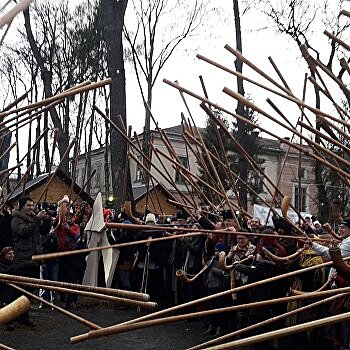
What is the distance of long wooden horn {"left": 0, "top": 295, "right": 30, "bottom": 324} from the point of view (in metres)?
1.60

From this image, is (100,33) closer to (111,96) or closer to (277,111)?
(111,96)

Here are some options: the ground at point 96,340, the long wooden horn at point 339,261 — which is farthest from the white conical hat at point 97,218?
the long wooden horn at point 339,261

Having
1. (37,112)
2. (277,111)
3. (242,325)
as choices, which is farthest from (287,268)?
(37,112)

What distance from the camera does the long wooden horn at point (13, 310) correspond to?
5.26 feet

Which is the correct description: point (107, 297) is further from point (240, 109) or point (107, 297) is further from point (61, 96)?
point (240, 109)

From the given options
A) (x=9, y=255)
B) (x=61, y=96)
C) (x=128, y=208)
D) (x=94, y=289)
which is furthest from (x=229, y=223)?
(x=94, y=289)

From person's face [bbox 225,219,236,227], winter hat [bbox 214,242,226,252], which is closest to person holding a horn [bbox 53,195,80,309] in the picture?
winter hat [bbox 214,242,226,252]

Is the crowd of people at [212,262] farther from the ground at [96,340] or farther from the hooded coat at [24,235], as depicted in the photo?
the ground at [96,340]

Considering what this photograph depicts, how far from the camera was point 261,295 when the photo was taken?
7.23 m

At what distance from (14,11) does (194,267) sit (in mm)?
7120

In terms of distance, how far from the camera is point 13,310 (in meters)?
1.64

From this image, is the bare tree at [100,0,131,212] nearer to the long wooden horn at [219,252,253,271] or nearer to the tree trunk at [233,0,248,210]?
the tree trunk at [233,0,248,210]

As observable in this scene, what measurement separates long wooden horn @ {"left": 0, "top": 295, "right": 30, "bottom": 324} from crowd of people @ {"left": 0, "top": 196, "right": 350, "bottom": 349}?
103 inches

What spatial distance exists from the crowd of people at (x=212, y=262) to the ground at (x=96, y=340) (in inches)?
10.0
